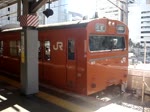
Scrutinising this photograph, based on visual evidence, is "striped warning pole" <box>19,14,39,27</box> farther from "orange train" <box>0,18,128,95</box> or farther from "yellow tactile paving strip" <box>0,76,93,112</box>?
"yellow tactile paving strip" <box>0,76,93,112</box>

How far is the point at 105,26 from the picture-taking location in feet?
24.4

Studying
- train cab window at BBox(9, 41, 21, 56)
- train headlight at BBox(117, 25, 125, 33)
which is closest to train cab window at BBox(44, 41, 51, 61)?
train cab window at BBox(9, 41, 21, 56)

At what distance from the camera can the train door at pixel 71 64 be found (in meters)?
7.07

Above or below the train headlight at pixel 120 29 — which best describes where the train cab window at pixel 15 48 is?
below

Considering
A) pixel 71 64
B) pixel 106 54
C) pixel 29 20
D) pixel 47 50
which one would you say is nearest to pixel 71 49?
pixel 71 64

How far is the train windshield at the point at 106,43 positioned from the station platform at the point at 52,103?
5.61ft

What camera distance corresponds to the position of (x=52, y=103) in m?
6.52

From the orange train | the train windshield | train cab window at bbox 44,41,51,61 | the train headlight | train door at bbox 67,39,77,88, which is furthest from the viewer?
train cab window at bbox 44,41,51,61

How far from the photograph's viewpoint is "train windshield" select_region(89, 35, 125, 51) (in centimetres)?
694

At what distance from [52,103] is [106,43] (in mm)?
2815

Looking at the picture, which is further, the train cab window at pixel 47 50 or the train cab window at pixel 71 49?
the train cab window at pixel 47 50

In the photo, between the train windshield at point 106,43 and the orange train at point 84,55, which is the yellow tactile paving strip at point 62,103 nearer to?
the orange train at point 84,55

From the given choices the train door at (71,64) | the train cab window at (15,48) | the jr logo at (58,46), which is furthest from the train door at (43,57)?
the train cab window at (15,48)

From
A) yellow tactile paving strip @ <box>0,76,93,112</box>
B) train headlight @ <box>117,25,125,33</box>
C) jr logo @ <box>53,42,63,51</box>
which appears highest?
train headlight @ <box>117,25,125,33</box>
